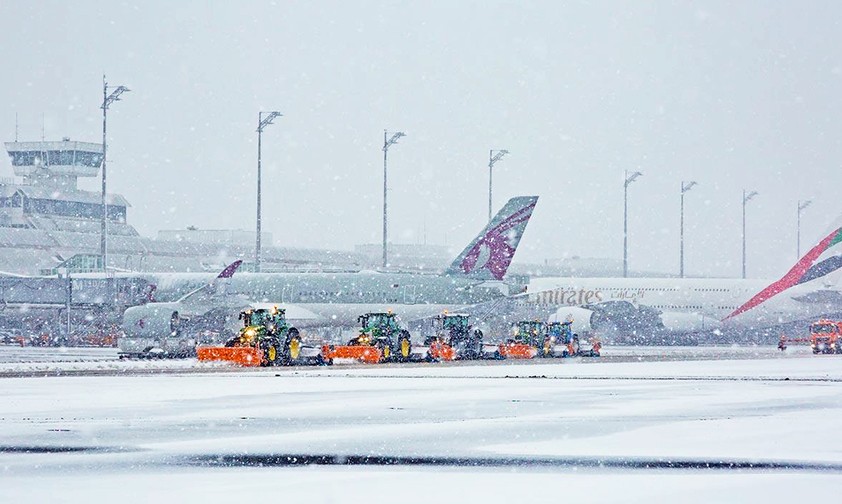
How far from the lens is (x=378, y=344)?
181 feet

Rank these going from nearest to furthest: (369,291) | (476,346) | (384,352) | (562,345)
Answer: (384,352) → (476,346) → (562,345) → (369,291)

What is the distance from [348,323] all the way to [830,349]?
1026 inches

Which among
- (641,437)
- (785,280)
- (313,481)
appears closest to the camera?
(313,481)

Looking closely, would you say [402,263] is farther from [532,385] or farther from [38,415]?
[38,415]

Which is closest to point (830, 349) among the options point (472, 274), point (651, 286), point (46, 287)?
point (651, 286)

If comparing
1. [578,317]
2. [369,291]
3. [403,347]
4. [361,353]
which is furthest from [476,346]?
[578,317]

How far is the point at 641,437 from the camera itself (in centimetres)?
1997

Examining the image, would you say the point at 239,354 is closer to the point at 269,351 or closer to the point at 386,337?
the point at 269,351

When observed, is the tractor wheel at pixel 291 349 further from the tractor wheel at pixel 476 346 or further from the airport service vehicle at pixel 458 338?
the tractor wheel at pixel 476 346

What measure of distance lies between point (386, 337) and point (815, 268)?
3164cm

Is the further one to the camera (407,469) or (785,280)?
(785,280)

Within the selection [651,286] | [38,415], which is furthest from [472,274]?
[38,415]

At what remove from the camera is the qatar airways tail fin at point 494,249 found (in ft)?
219

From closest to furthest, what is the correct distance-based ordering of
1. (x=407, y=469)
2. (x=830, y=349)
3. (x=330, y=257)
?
(x=407, y=469) → (x=830, y=349) → (x=330, y=257)
